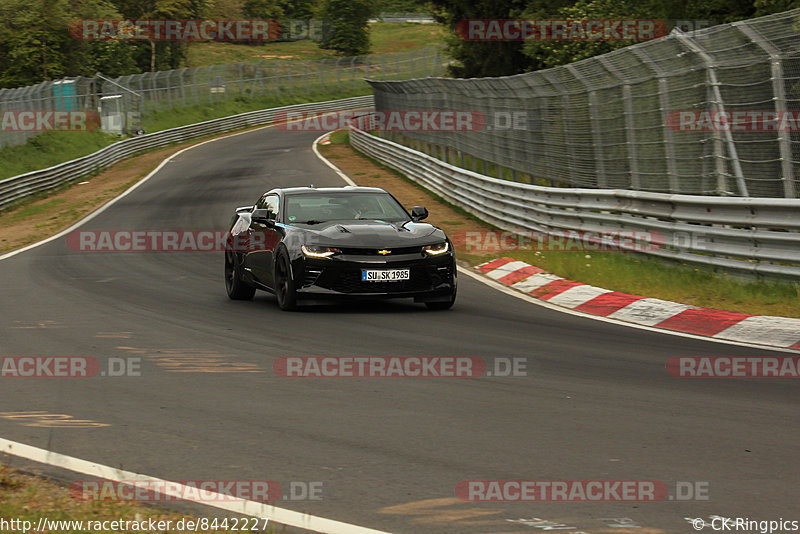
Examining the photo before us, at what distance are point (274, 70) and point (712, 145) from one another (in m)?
68.2

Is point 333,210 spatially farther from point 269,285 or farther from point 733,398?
point 733,398

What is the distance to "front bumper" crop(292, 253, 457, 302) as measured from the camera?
1177 centimetres

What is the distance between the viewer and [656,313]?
11.4 meters

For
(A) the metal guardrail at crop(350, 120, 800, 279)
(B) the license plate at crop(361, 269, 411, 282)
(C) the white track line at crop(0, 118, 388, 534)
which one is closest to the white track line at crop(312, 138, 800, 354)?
(A) the metal guardrail at crop(350, 120, 800, 279)

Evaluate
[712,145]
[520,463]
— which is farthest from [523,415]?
[712,145]

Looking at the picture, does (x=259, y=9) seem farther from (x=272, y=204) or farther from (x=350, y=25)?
(x=272, y=204)

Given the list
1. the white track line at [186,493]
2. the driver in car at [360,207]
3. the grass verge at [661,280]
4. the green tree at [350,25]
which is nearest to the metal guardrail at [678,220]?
the grass verge at [661,280]

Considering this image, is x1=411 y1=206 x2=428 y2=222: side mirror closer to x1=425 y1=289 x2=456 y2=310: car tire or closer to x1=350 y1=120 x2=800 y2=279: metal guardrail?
x1=425 y1=289 x2=456 y2=310: car tire

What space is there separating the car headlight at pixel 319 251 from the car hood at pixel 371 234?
0.19 ft

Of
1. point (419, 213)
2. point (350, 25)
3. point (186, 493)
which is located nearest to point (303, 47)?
point (350, 25)

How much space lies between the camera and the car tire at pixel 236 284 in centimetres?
1382

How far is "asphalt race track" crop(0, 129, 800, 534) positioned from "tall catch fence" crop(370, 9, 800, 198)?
10.1ft

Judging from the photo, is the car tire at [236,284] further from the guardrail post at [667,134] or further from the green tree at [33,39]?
the green tree at [33,39]

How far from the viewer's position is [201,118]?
2667 inches
